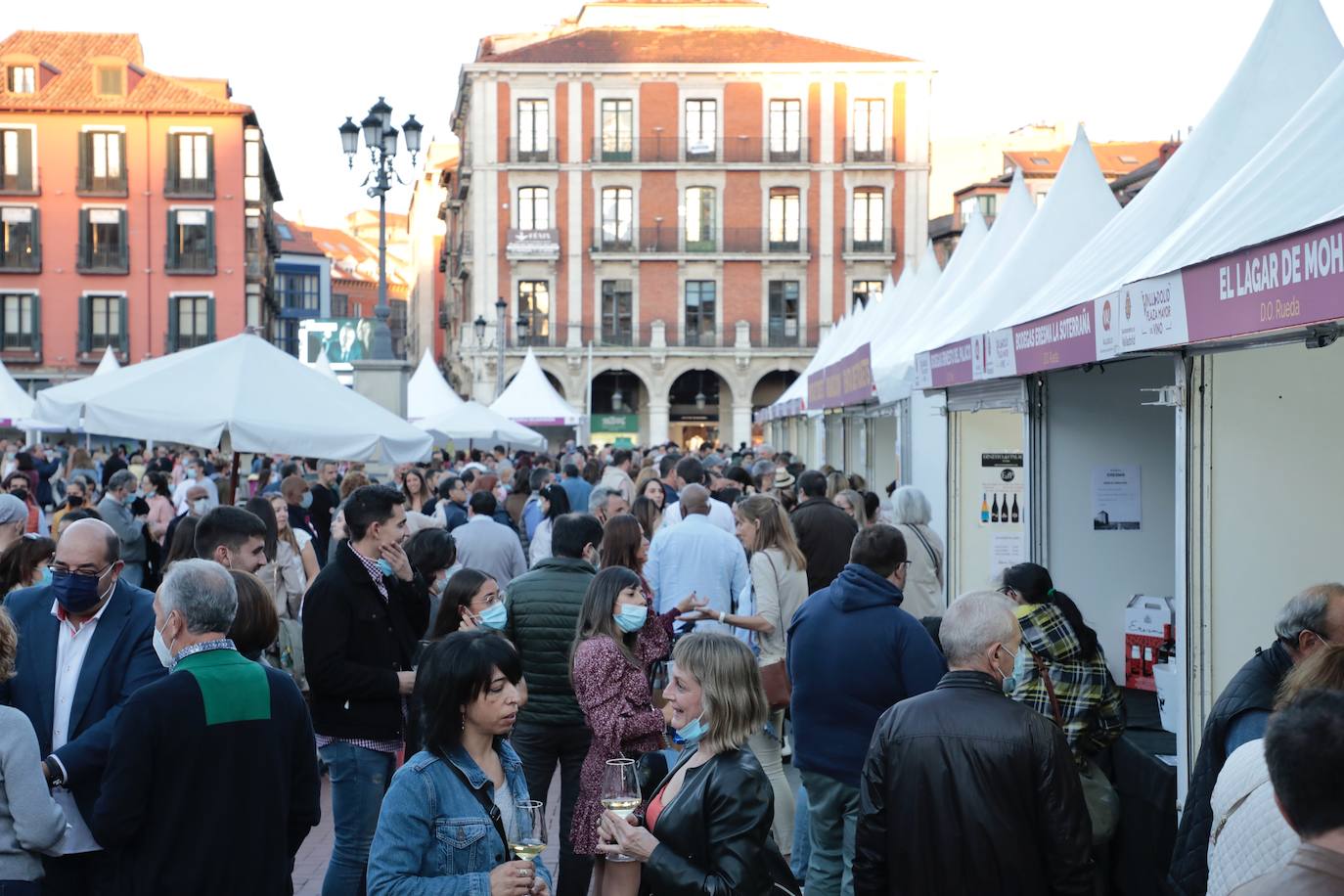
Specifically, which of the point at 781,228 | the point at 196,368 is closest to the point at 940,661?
the point at 196,368

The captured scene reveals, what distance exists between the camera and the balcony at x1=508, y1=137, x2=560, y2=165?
51688 millimetres

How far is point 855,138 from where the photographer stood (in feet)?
172

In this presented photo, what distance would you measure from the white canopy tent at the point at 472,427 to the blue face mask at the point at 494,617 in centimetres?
1612

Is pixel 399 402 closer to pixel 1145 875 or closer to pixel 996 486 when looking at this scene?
pixel 996 486

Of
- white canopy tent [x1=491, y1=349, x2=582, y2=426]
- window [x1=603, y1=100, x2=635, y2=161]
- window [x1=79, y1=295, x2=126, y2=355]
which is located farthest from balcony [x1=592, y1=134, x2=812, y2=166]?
white canopy tent [x1=491, y1=349, x2=582, y2=426]

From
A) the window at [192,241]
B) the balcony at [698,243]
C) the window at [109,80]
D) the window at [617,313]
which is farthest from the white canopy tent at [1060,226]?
the window at [109,80]

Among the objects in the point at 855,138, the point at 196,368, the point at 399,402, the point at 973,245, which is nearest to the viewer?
the point at 196,368

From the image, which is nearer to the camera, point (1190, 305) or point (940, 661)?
point (1190, 305)

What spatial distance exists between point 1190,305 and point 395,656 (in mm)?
3305

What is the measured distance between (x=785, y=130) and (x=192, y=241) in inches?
852

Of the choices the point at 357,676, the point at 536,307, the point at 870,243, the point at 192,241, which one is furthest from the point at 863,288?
the point at 357,676

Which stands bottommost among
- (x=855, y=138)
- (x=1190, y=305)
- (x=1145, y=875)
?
(x=1145, y=875)

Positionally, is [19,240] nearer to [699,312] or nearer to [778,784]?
[699,312]

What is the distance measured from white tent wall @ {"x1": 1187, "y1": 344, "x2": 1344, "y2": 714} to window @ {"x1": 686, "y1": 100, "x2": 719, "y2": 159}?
48.0 meters
